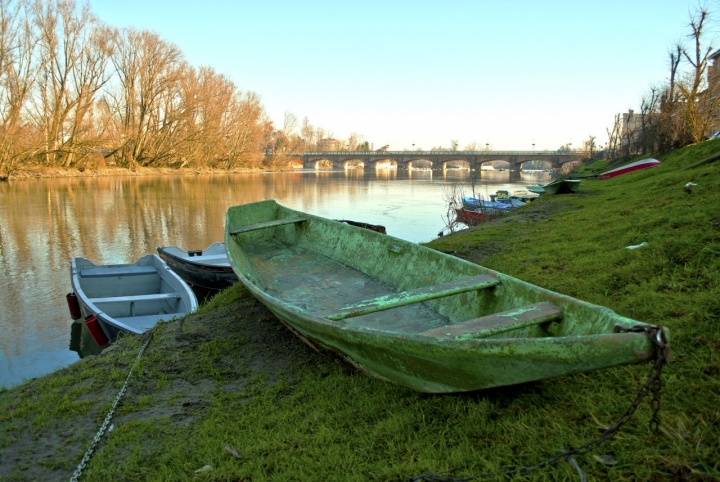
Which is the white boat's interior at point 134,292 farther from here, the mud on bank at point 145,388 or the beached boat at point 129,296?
the mud on bank at point 145,388

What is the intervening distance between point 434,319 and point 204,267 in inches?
263

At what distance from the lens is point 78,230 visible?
1612cm

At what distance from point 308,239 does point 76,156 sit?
1665 inches

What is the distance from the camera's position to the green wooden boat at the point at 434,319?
221 cm

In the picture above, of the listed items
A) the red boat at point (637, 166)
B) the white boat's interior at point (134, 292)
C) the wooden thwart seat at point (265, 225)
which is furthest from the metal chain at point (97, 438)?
the red boat at point (637, 166)

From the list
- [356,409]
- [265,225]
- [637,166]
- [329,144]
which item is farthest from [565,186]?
[329,144]

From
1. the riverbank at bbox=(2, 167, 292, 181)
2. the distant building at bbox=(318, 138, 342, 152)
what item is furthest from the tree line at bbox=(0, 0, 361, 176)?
the distant building at bbox=(318, 138, 342, 152)

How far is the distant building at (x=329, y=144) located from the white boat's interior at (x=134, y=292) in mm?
113024

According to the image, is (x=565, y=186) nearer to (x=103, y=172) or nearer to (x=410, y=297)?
(x=410, y=297)

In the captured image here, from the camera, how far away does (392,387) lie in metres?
3.29

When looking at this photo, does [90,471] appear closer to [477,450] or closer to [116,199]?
[477,450]

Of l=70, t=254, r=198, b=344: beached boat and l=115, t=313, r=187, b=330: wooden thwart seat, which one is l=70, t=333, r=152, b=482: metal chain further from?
l=115, t=313, r=187, b=330: wooden thwart seat

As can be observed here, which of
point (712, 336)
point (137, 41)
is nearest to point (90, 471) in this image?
point (712, 336)

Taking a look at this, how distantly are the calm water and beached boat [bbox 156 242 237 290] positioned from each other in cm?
217
